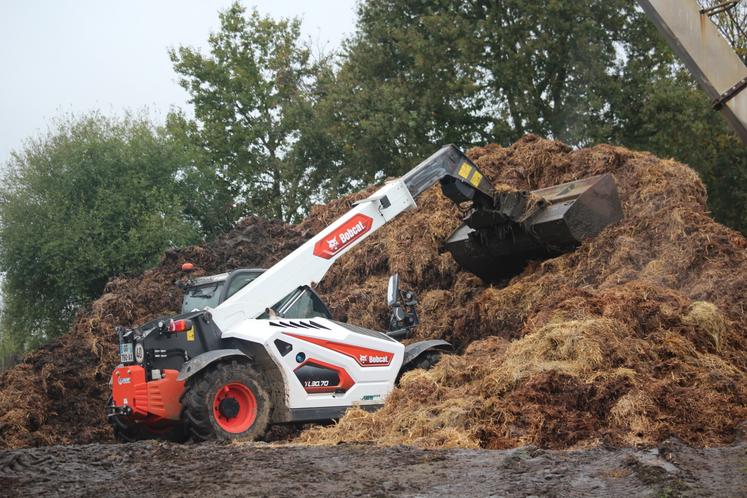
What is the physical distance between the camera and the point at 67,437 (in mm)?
12586

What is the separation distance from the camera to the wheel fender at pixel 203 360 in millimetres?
8930

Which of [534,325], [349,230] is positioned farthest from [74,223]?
[534,325]

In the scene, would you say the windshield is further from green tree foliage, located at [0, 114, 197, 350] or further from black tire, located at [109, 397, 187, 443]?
green tree foliage, located at [0, 114, 197, 350]

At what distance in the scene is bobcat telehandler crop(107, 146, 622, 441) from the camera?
30.0 feet

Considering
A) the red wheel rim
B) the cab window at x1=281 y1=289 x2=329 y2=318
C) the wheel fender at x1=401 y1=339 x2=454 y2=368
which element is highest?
the cab window at x1=281 y1=289 x2=329 y2=318

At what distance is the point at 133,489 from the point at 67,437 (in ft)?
22.6

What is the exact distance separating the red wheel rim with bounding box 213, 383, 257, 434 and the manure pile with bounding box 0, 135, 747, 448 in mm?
628

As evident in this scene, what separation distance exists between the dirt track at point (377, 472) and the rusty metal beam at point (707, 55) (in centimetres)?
260

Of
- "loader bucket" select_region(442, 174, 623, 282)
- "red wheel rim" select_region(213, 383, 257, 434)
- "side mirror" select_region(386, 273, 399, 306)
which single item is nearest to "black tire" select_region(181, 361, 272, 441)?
"red wheel rim" select_region(213, 383, 257, 434)

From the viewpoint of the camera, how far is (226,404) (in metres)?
9.18

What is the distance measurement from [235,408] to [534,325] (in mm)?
3239

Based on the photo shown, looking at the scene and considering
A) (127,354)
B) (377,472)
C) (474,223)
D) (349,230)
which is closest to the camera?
(377,472)

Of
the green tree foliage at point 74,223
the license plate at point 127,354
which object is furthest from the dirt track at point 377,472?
the green tree foliage at point 74,223

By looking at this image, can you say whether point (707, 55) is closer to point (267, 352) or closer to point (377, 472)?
point (377, 472)
